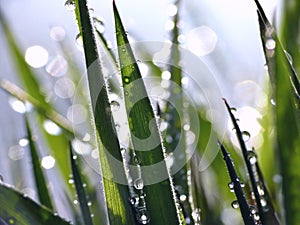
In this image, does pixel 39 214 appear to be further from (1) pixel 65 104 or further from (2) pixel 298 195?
(1) pixel 65 104

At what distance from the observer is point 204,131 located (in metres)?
0.65

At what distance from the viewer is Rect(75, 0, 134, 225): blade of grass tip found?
38cm

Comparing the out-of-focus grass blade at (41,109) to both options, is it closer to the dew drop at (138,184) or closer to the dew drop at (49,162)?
the dew drop at (49,162)

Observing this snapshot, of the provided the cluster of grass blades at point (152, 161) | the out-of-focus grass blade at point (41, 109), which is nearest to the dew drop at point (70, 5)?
the cluster of grass blades at point (152, 161)

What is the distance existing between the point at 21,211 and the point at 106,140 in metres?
0.09

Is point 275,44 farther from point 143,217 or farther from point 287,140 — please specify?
point 143,217

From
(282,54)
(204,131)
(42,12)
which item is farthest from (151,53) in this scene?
(42,12)

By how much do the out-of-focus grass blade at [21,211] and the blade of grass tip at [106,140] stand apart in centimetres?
6

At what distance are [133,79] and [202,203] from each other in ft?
0.73

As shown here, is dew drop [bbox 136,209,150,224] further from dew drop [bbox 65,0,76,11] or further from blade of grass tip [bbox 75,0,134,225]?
dew drop [bbox 65,0,76,11]

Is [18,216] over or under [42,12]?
under

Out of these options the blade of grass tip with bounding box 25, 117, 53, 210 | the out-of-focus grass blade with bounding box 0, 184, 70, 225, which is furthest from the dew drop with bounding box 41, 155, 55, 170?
the out-of-focus grass blade with bounding box 0, 184, 70, 225

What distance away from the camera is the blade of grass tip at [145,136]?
1.24 feet

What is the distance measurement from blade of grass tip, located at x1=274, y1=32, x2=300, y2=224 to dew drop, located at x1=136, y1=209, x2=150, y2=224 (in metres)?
0.12
